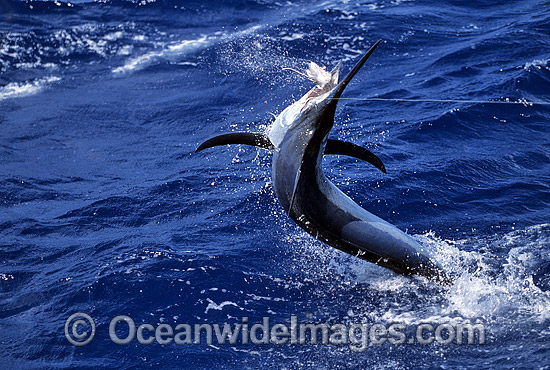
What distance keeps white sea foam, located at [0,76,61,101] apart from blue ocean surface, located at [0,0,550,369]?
0.13 m

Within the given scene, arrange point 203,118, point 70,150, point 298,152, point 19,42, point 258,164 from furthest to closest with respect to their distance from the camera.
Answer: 1. point 19,42
2. point 203,118
3. point 70,150
4. point 258,164
5. point 298,152

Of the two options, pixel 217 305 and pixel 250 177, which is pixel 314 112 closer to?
pixel 217 305

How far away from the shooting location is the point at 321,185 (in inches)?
281

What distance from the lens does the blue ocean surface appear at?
305 inches

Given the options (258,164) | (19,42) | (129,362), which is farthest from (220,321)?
(19,42)

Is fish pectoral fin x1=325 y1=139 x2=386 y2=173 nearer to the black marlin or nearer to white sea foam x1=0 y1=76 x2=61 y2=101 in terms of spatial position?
the black marlin

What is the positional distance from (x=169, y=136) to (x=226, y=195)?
3.54 metres

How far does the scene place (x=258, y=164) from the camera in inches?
479

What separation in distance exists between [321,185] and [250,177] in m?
4.56

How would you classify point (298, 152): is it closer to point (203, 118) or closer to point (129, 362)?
point (129, 362)

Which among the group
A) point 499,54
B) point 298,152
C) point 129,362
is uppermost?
point 298,152

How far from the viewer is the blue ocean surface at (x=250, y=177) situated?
25.4 feet

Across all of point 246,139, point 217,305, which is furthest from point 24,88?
point 246,139

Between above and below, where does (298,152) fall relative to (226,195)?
above
